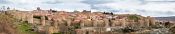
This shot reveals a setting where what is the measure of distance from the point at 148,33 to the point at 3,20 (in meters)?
45.1

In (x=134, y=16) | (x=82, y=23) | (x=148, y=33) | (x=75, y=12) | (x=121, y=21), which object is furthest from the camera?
(x=75, y=12)

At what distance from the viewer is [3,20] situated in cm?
Answer: 2133

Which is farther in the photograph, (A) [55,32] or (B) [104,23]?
(B) [104,23]

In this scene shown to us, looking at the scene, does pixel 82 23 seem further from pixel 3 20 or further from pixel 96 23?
pixel 3 20

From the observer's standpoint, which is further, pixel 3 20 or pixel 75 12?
pixel 75 12

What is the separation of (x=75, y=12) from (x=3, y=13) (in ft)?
388

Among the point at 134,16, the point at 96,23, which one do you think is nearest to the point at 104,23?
the point at 96,23

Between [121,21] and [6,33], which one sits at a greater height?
[6,33]

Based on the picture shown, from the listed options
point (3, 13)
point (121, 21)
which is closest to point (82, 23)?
point (121, 21)

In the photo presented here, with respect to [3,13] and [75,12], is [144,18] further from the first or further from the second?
[3,13]

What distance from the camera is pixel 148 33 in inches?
2566

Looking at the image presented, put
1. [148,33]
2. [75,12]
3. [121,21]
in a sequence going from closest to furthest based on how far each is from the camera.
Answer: [148,33] < [121,21] < [75,12]

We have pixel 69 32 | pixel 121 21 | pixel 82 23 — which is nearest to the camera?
pixel 69 32

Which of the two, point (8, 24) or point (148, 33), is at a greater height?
point (8, 24)
